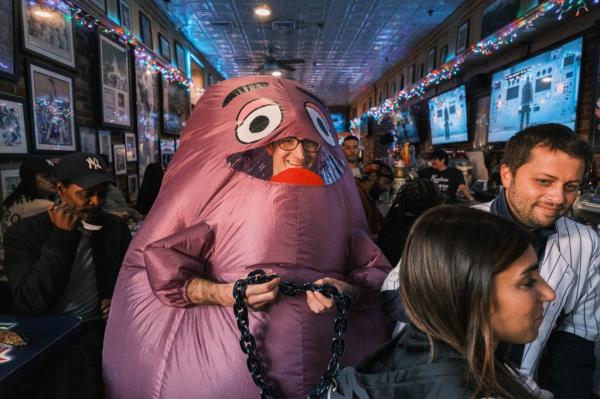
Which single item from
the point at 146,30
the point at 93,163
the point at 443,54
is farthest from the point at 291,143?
the point at 443,54

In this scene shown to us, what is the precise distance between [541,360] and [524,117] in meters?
4.60

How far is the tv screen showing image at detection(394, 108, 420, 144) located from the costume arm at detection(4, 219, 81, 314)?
866cm

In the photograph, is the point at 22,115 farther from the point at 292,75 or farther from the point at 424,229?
the point at 292,75

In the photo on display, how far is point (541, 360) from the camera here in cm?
148

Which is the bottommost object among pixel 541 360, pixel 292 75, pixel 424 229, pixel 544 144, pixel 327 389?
pixel 541 360

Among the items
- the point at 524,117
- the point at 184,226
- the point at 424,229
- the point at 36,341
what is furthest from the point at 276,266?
the point at 524,117

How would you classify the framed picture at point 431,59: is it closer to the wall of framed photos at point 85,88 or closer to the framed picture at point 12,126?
the wall of framed photos at point 85,88

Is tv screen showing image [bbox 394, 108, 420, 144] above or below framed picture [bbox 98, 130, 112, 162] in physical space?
above

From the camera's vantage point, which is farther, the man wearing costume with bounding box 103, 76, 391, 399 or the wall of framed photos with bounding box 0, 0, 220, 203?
the wall of framed photos with bounding box 0, 0, 220, 203

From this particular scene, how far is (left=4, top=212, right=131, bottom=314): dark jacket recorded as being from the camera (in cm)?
171

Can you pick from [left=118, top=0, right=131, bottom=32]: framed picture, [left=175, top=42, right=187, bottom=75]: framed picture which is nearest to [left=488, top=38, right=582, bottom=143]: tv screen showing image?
[left=118, top=0, right=131, bottom=32]: framed picture

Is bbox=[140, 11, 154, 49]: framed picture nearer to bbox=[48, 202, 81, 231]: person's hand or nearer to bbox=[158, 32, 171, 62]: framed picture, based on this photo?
bbox=[158, 32, 171, 62]: framed picture

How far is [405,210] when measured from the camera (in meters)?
2.66

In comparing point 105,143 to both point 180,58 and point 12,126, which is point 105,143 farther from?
point 180,58
